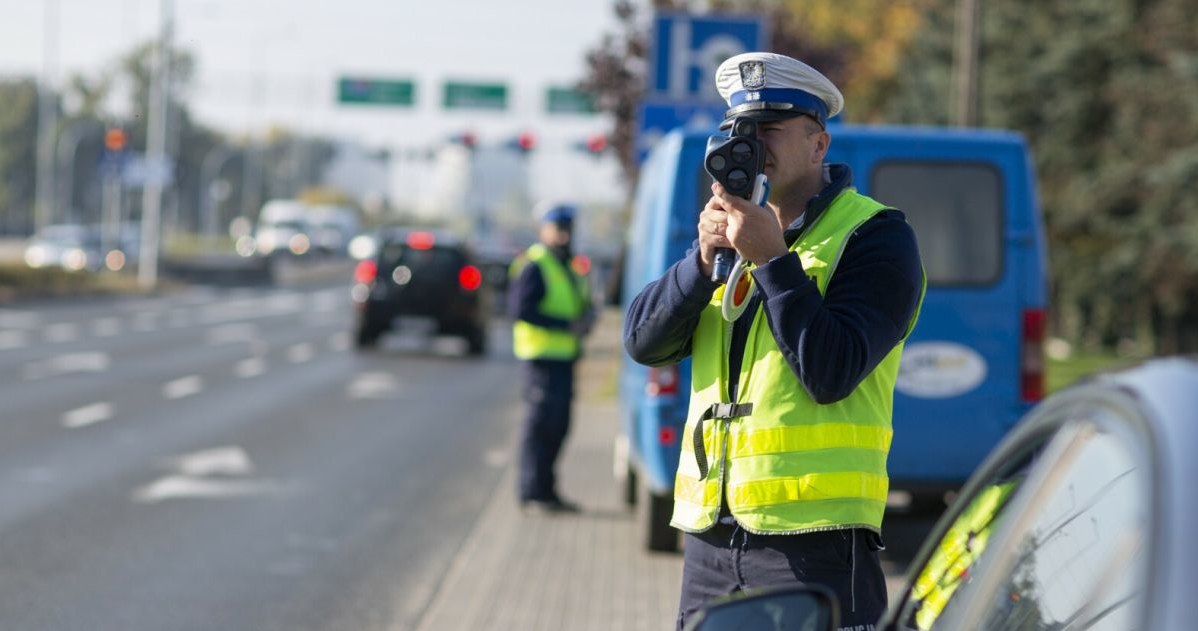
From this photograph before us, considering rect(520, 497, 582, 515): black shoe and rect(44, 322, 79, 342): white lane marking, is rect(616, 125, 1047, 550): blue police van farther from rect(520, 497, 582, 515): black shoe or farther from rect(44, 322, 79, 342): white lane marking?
rect(44, 322, 79, 342): white lane marking

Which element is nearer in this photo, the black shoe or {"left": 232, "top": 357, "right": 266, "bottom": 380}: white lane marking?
the black shoe

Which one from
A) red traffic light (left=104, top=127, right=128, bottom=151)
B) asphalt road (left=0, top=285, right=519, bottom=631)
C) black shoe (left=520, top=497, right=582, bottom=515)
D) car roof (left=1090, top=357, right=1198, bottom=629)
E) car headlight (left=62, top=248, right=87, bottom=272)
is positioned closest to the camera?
car roof (left=1090, top=357, right=1198, bottom=629)

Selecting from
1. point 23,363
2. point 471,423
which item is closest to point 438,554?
point 471,423

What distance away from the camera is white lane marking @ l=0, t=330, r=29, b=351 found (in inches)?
1024

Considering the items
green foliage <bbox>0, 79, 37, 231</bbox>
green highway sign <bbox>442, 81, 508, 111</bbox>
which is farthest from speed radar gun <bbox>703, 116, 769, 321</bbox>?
green foliage <bbox>0, 79, 37, 231</bbox>

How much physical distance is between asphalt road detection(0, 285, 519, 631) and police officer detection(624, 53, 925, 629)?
439cm

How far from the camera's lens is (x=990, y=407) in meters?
9.08

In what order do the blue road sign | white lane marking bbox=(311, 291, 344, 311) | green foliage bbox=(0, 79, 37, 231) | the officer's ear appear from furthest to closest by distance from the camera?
green foliage bbox=(0, 79, 37, 231) < white lane marking bbox=(311, 291, 344, 311) < the blue road sign < the officer's ear

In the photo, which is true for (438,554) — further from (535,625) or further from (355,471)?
(355,471)

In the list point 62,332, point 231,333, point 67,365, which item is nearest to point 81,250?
point 231,333

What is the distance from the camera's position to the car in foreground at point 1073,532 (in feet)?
6.43

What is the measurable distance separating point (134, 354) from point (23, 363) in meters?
2.98

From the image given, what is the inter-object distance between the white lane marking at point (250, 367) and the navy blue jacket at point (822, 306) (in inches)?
752

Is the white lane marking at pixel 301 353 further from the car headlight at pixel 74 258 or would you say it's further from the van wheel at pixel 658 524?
the car headlight at pixel 74 258
